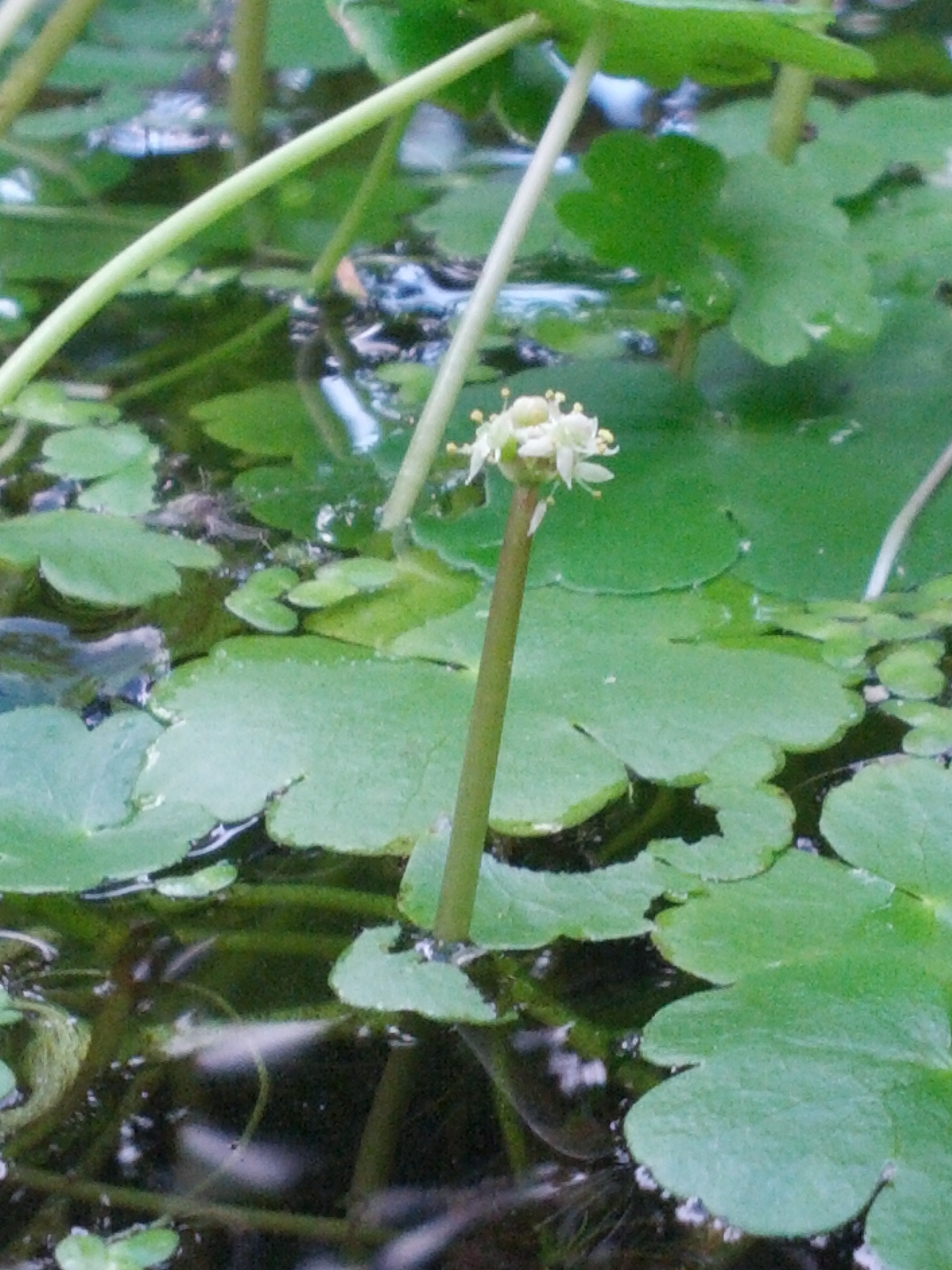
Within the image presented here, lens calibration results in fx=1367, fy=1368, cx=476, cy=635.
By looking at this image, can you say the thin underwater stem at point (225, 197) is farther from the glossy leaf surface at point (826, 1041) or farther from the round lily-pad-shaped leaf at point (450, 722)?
the glossy leaf surface at point (826, 1041)

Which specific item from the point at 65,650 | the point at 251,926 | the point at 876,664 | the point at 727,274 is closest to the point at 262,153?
the point at 727,274

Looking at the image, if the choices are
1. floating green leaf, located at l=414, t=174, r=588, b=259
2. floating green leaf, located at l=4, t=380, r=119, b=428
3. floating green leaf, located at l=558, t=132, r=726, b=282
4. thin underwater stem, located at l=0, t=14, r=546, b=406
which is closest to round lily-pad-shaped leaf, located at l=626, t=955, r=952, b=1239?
thin underwater stem, located at l=0, t=14, r=546, b=406

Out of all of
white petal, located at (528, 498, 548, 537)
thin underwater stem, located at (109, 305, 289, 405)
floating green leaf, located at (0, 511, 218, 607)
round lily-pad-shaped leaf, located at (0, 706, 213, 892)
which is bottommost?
thin underwater stem, located at (109, 305, 289, 405)

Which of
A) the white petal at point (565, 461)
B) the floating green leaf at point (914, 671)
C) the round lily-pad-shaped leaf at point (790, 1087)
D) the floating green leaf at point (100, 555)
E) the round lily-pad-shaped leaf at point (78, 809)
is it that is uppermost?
the white petal at point (565, 461)

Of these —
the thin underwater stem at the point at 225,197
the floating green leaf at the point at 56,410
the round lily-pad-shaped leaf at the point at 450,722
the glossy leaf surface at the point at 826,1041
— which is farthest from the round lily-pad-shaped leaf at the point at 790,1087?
the floating green leaf at the point at 56,410

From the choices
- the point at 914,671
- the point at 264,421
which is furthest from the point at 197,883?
the point at 264,421

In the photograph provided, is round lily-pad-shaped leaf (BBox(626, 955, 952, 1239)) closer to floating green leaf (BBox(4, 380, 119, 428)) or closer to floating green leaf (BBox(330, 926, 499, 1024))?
floating green leaf (BBox(330, 926, 499, 1024))
